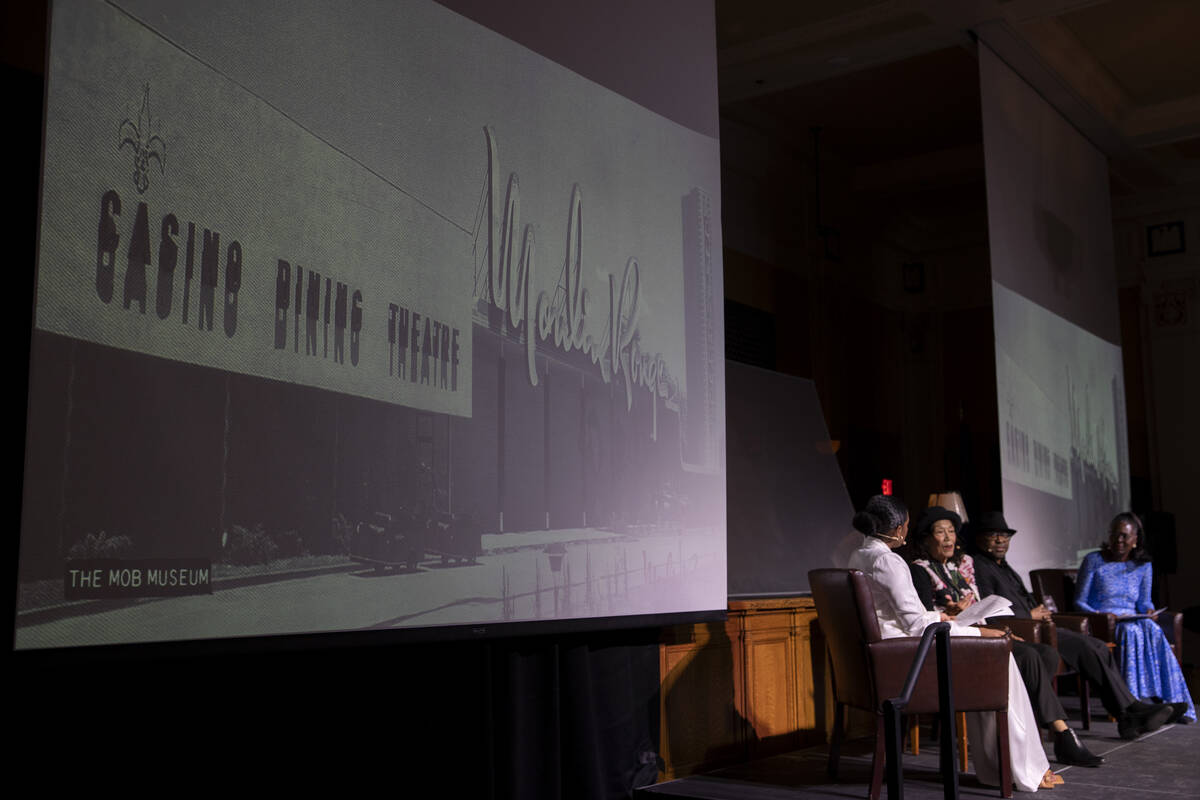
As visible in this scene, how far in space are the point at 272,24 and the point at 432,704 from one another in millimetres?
2029

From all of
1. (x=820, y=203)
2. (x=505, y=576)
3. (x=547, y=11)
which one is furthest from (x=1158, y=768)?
(x=820, y=203)

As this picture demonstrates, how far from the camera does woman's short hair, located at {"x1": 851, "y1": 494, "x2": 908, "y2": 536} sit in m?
4.32

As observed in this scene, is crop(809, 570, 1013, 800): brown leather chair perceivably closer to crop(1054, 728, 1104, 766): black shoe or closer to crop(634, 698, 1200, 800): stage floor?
crop(634, 698, 1200, 800): stage floor

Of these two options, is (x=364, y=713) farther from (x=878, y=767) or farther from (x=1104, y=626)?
(x=1104, y=626)

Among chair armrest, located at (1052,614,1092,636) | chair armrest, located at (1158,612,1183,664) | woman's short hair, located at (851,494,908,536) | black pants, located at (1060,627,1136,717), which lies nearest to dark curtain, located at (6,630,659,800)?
woman's short hair, located at (851,494,908,536)

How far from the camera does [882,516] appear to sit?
14.2ft

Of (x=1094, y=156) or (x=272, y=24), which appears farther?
(x=1094, y=156)

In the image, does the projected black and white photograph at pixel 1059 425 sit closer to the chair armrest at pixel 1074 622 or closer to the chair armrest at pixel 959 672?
the chair armrest at pixel 1074 622

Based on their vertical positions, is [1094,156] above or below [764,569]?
above

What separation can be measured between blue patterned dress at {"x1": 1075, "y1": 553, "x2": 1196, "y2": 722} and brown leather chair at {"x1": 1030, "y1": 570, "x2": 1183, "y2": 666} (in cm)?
8

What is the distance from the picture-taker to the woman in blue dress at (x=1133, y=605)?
19.3ft

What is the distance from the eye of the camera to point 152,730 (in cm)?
276

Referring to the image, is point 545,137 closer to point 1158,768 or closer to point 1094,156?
point 1158,768

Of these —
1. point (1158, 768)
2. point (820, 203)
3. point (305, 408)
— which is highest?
point (820, 203)
